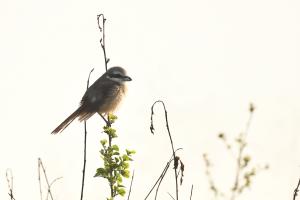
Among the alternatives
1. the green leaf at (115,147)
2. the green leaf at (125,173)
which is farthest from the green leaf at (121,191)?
the green leaf at (115,147)

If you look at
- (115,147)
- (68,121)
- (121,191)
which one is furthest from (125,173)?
(68,121)

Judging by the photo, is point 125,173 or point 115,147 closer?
point 125,173

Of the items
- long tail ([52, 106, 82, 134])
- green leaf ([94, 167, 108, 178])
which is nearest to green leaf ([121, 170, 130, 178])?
green leaf ([94, 167, 108, 178])

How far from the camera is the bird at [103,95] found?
912 centimetres

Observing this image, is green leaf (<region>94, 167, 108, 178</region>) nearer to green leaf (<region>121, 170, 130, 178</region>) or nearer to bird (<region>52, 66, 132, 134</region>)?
green leaf (<region>121, 170, 130, 178</region>)

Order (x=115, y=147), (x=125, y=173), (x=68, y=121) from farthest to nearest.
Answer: (x=68, y=121) → (x=115, y=147) → (x=125, y=173)

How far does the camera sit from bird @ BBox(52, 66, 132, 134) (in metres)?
9.12

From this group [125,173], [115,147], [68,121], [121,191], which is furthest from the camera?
[68,121]

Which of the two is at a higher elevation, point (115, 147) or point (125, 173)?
point (115, 147)

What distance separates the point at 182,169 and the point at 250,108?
838 mm

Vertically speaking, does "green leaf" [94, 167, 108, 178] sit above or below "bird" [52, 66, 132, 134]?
below

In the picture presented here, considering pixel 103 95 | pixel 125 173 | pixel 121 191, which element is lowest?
pixel 121 191

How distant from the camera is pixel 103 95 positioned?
9406 mm

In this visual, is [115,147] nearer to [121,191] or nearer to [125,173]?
[125,173]
